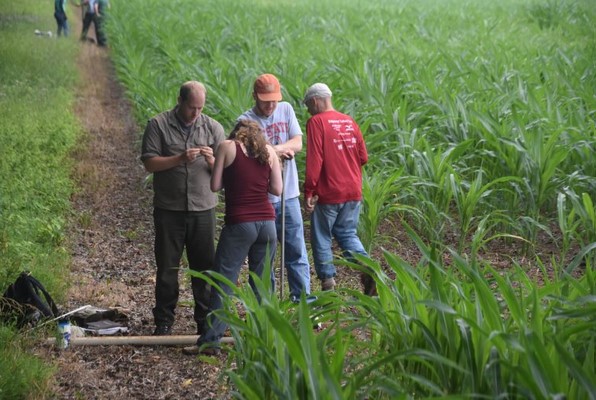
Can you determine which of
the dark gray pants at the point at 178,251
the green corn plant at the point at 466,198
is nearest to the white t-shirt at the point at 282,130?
the dark gray pants at the point at 178,251

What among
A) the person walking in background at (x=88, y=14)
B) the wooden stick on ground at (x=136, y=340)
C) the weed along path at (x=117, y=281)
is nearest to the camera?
the weed along path at (x=117, y=281)

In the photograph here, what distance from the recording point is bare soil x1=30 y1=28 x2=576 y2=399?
5938mm

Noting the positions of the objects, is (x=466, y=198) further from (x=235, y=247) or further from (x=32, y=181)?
(x=32, y=181)

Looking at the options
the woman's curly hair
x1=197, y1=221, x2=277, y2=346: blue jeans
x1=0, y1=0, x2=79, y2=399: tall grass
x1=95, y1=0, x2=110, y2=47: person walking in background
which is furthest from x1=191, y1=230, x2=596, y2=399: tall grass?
x1=95, y1=0, x2=110, y2=47: person walking in background

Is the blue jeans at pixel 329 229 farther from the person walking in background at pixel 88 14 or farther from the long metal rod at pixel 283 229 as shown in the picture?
the person walking in background at pixel 88 14

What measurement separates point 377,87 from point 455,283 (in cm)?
764

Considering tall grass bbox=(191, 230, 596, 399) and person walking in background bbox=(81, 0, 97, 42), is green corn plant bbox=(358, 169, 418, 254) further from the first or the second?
person walking in background bbox=(81, 0, 97, 42)

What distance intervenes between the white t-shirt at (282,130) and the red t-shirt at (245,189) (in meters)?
0.64

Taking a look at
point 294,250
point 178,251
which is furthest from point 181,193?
point 294,250

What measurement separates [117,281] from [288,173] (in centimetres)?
187

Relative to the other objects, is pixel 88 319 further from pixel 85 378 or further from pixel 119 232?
pixel 119 232

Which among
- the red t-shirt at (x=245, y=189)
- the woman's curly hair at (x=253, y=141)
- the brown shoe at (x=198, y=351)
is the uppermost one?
the woman's curly hair at (x=253, y=141)

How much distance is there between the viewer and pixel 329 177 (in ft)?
23.5

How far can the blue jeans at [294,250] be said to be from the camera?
6.91 metres
